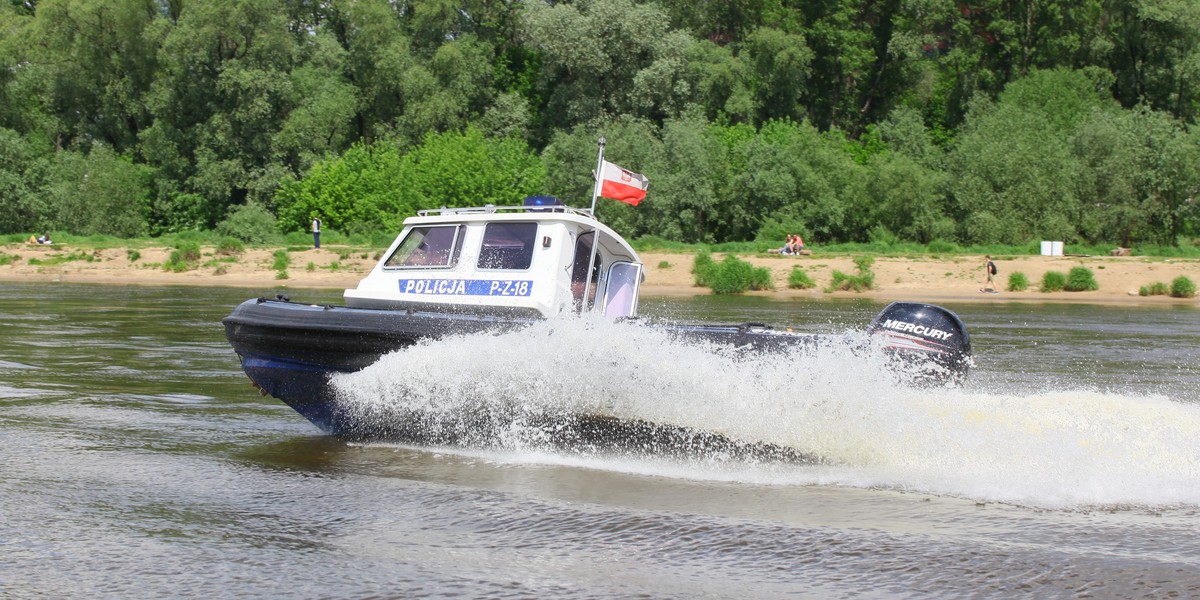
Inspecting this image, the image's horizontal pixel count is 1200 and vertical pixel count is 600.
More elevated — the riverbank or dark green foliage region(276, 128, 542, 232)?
dark green foliage region(276, 128, 542, 232)

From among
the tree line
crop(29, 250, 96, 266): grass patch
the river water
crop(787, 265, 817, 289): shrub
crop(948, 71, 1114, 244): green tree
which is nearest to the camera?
the river water

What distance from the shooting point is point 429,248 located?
35.3ft

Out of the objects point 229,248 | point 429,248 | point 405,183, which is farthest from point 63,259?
point 429,248

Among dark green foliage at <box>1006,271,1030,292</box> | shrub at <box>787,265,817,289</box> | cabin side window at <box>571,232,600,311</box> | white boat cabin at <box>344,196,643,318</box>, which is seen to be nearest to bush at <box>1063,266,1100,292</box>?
dark green foliage at <box>1006,271,1030,292</box>

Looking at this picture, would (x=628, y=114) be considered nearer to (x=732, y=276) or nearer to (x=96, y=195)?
(x=732, y=276)

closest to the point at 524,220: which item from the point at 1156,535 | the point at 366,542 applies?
the point at 366,542

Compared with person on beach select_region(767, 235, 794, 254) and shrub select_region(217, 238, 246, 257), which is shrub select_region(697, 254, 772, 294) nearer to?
person on beach select_region(767, 235, 794, 254)

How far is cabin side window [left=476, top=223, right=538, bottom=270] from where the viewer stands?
33.9ft

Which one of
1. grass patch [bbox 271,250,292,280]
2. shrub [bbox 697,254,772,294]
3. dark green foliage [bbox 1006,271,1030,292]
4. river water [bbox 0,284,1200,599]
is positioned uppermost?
dark green foliage [bbox 1006,271,1030,292]

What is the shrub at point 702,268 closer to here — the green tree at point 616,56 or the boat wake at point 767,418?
the green tree at point 616,56

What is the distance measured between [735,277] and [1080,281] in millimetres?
9681

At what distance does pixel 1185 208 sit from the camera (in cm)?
4169

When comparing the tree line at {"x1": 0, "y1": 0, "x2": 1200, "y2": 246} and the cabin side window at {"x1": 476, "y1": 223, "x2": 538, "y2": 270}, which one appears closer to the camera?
the cabin side window at {"x1": 476, "y1": 223, "x2": 538, "y2": 270}

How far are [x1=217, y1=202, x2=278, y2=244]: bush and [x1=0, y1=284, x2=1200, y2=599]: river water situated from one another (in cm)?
3410
